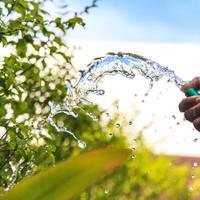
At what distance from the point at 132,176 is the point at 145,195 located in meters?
0.22

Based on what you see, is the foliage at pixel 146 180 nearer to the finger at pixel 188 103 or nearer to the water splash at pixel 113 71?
the water splash at pixel 113 71

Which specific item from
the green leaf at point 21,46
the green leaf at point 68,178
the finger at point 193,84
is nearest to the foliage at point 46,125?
the green leaf at point 21,46

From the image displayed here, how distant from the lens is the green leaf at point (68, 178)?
→ 121cm

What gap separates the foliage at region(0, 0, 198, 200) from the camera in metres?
3.64

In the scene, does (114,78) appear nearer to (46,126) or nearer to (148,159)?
(148,159)

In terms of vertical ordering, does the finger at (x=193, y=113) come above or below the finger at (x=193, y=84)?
below

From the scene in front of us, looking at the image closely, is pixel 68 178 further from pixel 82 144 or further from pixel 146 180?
pixel 146 180

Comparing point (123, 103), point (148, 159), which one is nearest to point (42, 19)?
point (123, 103)

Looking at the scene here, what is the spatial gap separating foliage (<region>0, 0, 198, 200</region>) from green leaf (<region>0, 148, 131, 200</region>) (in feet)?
7.22

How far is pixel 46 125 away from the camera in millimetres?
4555

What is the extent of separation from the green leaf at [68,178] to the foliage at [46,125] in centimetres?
220

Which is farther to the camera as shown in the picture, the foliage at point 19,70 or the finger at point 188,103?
the foliage at point 19,70

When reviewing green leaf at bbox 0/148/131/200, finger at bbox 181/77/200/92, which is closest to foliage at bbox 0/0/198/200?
finger at bbox 181/77/200/92

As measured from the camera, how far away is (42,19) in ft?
12.6
